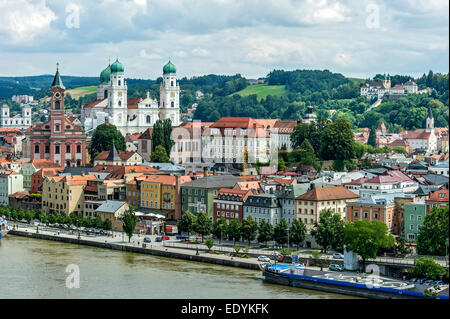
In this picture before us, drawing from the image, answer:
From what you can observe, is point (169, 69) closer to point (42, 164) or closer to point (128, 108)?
point (128, 108)

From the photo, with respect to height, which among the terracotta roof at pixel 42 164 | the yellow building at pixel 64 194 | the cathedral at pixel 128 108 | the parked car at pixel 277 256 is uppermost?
the cathedral at pixel 128 108

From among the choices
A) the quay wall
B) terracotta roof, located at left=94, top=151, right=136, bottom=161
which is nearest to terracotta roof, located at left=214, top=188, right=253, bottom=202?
the quay wall

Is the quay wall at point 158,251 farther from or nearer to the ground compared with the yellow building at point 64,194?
nearer to the ground

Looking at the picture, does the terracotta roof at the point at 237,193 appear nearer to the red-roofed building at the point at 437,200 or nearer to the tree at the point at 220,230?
the tree at the point at 220,230

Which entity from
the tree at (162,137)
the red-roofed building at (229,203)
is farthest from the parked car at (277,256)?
the tree at (162,137)

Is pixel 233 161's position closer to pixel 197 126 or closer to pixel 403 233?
pixel 197 126
